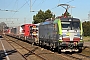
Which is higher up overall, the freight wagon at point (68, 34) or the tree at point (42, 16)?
the tree at point (42, 16)

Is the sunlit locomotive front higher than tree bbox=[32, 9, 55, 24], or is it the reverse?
tree bbox=[32, 9, 55, 24]

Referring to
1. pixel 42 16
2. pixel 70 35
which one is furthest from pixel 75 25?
A: pixel 42 16

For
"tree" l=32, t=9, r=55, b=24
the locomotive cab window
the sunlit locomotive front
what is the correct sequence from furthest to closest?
"tree" l=32, t=9, r=55, b=24, the locomotive cab window, the sunlit locomotive front

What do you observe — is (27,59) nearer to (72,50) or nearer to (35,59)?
(35,59)

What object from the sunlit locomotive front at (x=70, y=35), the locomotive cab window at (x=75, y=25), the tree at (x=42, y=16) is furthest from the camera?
the tree at (x=42, y=16)

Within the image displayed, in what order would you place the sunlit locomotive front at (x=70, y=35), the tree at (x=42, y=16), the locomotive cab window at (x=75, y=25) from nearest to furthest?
1. the sunlit locomotive front at (x=70, y=35)
2. the locomotive cab window at (x=75, y=25)
3. the tree at (x=42, y=16)

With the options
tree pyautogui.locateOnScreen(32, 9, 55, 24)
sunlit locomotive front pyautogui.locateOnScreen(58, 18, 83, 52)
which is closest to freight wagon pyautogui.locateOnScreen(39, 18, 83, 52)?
sunlit locomotive front pyautogui.locateOnScreen(58, 18, 83, 52)

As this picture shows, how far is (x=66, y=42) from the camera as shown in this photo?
69.5 ft

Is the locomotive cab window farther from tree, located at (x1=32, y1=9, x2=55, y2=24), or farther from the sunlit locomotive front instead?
tree, located at (x1=32, y1=9, x2=55, y2=24)

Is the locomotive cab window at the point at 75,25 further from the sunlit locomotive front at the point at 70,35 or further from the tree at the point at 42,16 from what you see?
the tree at the point at 42,16

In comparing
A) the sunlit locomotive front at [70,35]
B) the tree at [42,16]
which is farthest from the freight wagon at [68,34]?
the tree at [42,16]

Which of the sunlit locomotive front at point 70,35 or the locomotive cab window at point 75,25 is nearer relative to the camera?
the sunlit locomotive front at point 70,35

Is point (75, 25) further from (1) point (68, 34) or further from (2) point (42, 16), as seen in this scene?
(2) point (42, 16)

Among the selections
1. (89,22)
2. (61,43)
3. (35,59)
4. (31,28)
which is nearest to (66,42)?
(61,43)
